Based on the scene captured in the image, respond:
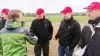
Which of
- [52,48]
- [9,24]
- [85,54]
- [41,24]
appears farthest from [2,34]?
[52,48]

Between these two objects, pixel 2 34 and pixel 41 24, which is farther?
pixel 41 24

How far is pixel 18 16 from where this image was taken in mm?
7359

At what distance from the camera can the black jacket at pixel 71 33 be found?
35.1 ft

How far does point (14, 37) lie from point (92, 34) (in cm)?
166

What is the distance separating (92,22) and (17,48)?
1.65m

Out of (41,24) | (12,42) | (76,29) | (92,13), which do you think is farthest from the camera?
(41,24)

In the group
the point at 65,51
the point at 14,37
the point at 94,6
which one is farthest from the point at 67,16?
the point at 94,6

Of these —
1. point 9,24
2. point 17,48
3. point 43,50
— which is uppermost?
point 9,24

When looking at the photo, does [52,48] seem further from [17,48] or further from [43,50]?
[17,48]

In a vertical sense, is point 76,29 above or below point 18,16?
below

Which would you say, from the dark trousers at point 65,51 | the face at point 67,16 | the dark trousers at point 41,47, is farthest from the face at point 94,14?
the dark trousers at point 41,47

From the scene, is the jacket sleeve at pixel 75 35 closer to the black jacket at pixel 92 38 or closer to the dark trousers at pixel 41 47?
the dark trousers at pixel 41 47

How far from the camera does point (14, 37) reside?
7246mm

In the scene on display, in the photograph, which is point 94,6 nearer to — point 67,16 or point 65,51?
point 67,16
